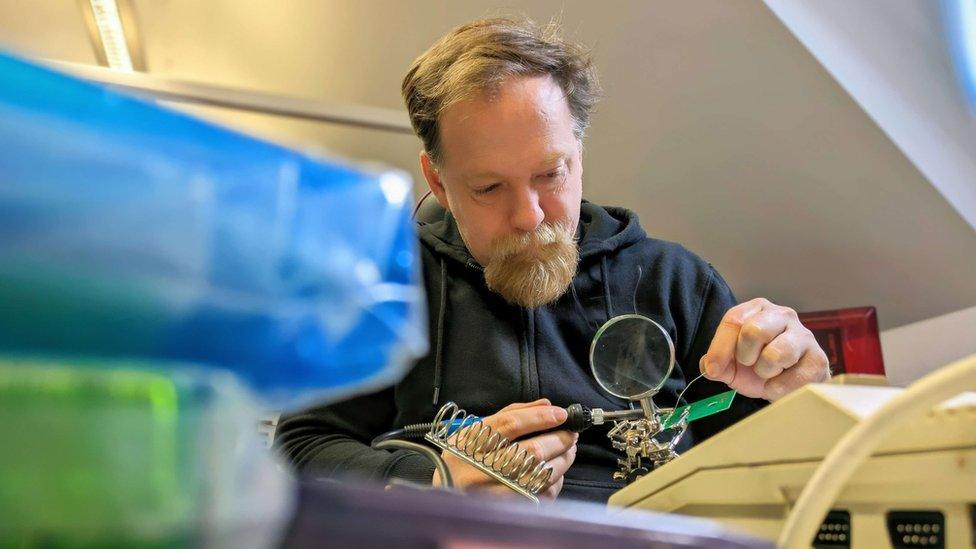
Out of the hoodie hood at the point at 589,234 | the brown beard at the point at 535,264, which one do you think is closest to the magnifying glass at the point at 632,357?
the brown beard at the point at 535,264

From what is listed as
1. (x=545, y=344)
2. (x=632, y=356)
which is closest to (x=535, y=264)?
(x=545, y=344)

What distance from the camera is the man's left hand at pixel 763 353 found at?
2.93 feet

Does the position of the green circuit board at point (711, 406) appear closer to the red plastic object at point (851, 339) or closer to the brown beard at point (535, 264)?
the brown beard at point (535, 264)

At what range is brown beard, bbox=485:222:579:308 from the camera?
1.33 metres

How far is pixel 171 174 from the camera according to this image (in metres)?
0.29

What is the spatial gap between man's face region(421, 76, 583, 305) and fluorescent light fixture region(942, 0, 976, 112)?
1061 mm

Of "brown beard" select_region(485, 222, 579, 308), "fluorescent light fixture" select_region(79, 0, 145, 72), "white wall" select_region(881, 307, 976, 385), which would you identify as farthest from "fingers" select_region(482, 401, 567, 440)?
"fluorescent light fixture" select_region(79, 0, 145, 72)

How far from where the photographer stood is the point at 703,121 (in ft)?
7.47

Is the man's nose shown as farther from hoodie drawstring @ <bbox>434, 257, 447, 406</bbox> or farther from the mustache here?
hoodie drawstring @ <bbox>434, 257, 447, 406</bbox>

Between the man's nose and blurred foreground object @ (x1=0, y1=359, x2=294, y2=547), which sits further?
the man's nose

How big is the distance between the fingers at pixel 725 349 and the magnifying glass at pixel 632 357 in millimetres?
88

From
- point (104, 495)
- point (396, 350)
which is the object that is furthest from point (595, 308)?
point (104, 495)

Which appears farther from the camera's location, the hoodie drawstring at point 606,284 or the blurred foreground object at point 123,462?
the hoodie drawstring at point 606,284

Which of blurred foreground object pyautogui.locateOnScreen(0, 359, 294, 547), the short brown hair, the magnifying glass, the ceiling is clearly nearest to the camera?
blurred foreground object pyautogui.locateOnScreen(0, 359, 294, 547)
